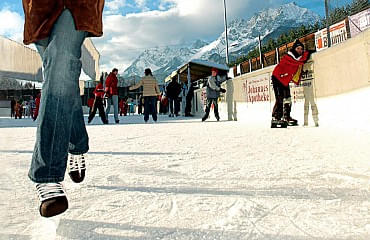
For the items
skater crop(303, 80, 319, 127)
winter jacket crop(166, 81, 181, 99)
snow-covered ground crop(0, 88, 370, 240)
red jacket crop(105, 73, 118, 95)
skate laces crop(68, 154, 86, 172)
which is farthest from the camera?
winter jacket crop(166, 81, 181, 99)

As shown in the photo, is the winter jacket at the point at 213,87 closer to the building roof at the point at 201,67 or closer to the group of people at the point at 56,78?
the building roof at the point at 201,67

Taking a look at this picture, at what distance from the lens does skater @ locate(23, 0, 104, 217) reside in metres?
1.38

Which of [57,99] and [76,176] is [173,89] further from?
[57,99]

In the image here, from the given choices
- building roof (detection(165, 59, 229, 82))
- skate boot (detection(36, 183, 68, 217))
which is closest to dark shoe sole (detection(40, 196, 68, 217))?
skate boot (detection(36, 183, 68, 217))

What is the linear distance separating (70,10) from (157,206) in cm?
99

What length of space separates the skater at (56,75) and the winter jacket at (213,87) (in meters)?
8.91

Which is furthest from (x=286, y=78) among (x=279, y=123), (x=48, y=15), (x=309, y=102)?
(x=48, y=15)

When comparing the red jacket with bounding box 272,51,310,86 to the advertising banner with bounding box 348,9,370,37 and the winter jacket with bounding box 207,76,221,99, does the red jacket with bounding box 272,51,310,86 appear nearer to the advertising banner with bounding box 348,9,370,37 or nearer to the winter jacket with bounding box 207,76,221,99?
the advertising banner with bounding box 348,9,370,37

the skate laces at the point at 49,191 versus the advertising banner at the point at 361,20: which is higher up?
the advertising banner at the point at 361,20

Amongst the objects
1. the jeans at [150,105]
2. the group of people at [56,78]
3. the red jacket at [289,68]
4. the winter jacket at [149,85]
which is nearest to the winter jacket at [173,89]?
the jeans at [150,105]

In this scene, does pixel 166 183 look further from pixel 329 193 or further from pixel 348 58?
pixel 348 58

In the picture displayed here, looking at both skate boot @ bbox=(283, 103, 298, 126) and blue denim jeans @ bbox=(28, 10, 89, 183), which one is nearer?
blue denim jeans @ bbox=(28, 10, 89, 183)

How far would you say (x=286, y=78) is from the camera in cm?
633

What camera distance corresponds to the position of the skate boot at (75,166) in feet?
6.23
